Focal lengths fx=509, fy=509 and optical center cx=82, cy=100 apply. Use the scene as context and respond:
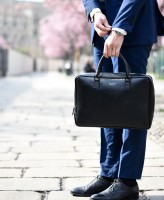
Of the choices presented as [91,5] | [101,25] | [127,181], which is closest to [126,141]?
[127,181]

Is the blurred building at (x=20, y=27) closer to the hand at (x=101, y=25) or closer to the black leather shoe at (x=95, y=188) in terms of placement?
the black leather shoe at (x=95, y=188)

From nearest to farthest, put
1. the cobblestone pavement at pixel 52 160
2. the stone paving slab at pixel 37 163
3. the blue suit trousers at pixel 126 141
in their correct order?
the blue suit trousers at pixel 126 141 → the cobblestone pavement at pixel 52 160 → the stone paving slab at pixel 37 163

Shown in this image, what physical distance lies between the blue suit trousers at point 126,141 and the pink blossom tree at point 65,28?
1559 cm

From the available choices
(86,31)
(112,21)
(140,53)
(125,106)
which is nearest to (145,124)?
(125,106)

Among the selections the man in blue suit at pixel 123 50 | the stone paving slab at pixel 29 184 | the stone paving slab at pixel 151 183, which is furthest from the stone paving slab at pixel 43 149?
the man in blue suit at pixel 123 50

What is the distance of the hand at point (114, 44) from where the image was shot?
2791mm

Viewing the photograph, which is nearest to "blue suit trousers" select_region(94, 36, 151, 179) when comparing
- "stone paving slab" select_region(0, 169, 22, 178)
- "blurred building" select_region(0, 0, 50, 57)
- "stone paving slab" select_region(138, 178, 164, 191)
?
"stone paving slab" select_region(138, 178, 164, 191)

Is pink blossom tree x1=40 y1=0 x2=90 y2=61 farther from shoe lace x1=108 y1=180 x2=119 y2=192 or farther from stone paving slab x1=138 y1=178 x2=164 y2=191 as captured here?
shoe lace x1=108 y1=180 x2=119 y2=192

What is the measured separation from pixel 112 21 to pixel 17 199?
1.21 meters

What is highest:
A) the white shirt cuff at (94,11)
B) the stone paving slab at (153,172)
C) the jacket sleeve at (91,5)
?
the jacket sleeve at (91,5)

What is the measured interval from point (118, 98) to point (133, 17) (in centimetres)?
46

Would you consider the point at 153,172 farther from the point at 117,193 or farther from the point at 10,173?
the point at 10,173

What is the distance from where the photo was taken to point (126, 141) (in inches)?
116

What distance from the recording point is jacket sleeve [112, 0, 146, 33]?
281 centimetres
